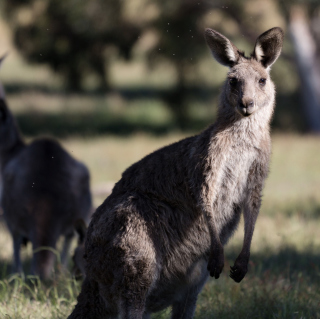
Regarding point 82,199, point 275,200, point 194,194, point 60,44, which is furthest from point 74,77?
point 194,194

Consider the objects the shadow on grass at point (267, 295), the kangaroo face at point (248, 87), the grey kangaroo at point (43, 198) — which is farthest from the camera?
the grey kangaroo at point (43, 198)

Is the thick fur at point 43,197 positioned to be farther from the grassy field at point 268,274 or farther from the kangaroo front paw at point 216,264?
the kangaroo front paw at point 216,264

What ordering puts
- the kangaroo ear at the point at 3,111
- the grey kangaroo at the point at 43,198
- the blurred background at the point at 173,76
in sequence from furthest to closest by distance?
the blurred background at the point at 173,76
the kangaroo ear at the point at 3,111
the grey kangaroo at the point at 43,198

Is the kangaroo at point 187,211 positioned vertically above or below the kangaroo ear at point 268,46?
below

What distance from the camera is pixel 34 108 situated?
16.8 m

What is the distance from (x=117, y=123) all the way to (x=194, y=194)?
42.8ft

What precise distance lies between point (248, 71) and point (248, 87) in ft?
0.40

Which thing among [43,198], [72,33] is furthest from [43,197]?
[72,33]

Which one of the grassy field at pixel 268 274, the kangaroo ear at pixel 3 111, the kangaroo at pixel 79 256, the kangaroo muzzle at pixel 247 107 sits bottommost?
the grassy field at pixel 268 274

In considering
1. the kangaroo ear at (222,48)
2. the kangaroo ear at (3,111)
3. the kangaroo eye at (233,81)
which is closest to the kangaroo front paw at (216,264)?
the kangaroo eye at (233,81)

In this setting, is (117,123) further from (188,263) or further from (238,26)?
(188,263)

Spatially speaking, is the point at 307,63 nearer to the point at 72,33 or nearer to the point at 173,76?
the point at 173,76

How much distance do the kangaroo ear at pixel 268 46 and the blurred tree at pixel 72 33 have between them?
8.63 m

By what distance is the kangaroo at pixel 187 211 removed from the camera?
2.89 metres
